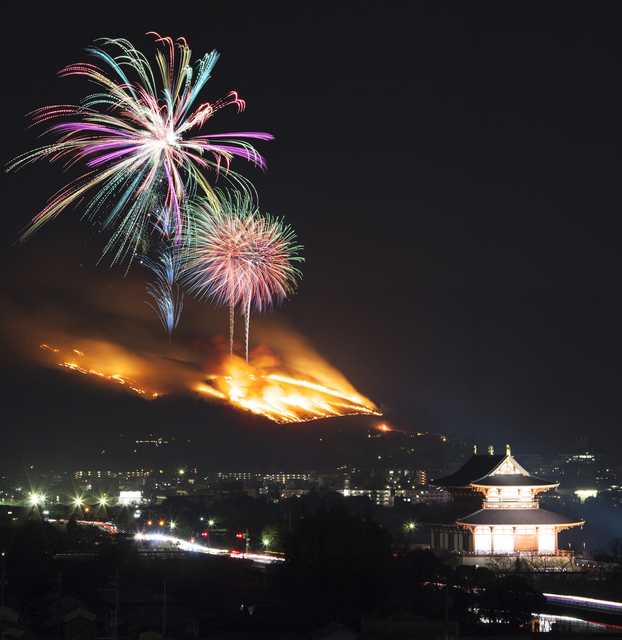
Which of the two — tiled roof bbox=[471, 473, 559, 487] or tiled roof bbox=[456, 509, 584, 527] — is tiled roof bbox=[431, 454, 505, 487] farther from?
tiled roof bbox=[456, 509, 584, 527]

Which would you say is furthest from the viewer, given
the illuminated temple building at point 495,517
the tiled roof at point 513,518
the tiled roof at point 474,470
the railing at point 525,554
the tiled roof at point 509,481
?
the tiled roof at point 474,470

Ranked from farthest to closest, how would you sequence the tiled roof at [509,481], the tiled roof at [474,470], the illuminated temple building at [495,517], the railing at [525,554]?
the tiled roof at [474,470], the tiled roof at [509,481], the illuminated temple building at [495,517], the railing at [525,554]

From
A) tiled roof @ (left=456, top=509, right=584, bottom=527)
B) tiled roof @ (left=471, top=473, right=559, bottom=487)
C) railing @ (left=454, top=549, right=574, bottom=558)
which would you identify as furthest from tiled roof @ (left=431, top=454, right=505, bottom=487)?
railing @ (left=454, top=549, right=574, bottom=558)

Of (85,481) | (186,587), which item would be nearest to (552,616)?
(186,587)

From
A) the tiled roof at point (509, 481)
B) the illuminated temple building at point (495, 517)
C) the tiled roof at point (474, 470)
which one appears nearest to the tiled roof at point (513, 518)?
the illuminated temple building at point (495, 517)

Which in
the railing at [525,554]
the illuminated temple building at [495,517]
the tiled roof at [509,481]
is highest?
the tiled roof at [509,481]

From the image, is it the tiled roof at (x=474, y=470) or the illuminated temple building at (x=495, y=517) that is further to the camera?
Result: the tiled roof at (x=474, y=470)

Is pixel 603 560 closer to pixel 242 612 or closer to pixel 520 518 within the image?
pixel 520 518

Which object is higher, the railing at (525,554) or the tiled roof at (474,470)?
the tiled roof at (474,470)

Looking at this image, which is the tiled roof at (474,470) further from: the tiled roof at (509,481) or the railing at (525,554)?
the railing at (525,554)
